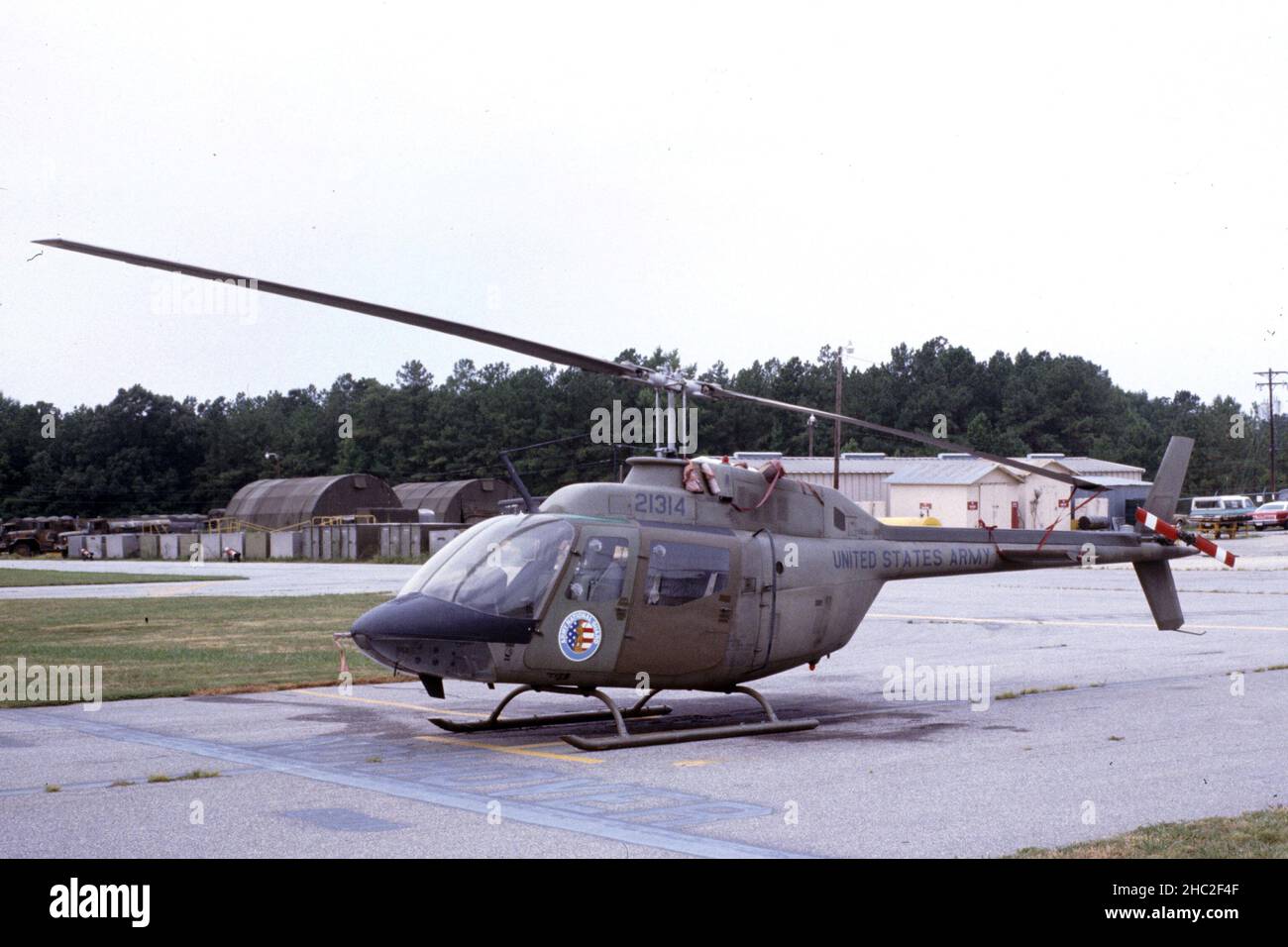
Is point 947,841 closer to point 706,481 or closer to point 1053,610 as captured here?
point 706,481

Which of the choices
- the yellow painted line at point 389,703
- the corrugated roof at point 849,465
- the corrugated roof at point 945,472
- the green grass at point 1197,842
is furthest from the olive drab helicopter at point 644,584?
the corrugated roof at point 849,465

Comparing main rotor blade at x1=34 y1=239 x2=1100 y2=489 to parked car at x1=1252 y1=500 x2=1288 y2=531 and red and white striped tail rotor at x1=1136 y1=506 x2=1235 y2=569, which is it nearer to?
red and white striped tail rotor at x1=1136 y1=506 x2=1235 y2=569

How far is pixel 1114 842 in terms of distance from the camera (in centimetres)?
854

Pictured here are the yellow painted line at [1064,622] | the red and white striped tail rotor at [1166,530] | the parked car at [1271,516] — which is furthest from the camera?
the parked car at [1271,516]

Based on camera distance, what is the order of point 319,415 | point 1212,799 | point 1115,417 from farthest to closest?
point 319,415 → point 1115,417 → point 1212,799

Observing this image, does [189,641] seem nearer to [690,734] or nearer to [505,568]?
[505,568]

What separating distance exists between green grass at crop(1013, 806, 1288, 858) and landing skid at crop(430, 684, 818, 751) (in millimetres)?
5068

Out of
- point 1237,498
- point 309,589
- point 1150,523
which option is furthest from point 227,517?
point 1150,523

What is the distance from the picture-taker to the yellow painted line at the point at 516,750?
1233cm

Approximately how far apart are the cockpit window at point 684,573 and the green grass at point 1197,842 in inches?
220

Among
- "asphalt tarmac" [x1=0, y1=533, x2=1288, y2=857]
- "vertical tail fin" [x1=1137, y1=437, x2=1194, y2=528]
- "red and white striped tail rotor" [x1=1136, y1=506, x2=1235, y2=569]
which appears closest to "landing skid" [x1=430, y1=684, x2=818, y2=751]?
"asphalt tarmac" [x1=0, y1=533, x2=1288, y2=857]

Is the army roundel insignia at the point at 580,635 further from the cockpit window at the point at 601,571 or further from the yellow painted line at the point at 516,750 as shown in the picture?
the yellow painted line at the point at 516,750

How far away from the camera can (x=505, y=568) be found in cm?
1291
